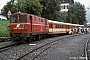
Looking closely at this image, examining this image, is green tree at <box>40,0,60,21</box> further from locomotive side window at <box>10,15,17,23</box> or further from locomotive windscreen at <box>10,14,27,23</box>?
locomotive windscreen at <box>10,14,27,23</box>

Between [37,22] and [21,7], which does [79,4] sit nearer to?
[21,7]

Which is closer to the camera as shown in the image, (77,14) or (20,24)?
(20,24)

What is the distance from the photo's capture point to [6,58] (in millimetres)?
12938

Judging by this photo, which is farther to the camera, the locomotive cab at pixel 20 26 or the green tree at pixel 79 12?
the green tree at pixel 79 12

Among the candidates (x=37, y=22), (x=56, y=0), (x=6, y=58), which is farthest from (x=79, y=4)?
(x=6, y=58)

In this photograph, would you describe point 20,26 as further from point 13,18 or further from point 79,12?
point 79,12

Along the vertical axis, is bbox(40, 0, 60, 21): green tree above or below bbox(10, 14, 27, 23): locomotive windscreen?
above

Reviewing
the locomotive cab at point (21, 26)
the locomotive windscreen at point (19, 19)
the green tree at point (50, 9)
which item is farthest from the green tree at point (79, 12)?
the locomotive windscreen at point (19, 19)

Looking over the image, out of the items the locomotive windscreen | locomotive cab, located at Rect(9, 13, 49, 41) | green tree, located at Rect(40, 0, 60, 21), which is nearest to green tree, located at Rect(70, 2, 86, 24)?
green tree, located at Rect(40, 0, 60, 21)

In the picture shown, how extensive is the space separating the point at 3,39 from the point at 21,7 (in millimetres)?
20819

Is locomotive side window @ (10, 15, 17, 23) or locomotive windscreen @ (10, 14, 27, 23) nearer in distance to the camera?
locomotive windscreen @ (10, 14, 27, 23)

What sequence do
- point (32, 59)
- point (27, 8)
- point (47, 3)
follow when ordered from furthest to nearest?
point (47, 3)
point (27, 8)
point (32, 59)

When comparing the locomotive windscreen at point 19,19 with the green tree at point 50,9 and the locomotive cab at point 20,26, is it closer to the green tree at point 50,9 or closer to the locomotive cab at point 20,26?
the locomotive cab at point 20,26

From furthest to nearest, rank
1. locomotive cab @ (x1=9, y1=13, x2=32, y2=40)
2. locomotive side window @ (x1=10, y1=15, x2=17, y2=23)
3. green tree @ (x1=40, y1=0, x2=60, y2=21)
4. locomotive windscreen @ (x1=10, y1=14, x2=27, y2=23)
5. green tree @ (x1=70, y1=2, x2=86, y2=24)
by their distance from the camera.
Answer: green tree @ (x1=70, y1=2, x2=86, y2=24) → green tree @ (x1=40, y1=0, x2=60, y2=21) → locomotive side window @ (x1=10, y1=15, x2=17, y2=23) → locomotive windscreen @ (x1=10, y1=14, x2=27, y2=23) → locomotive cab @ (x1=9, y1=13, x2=32, y2=40)
